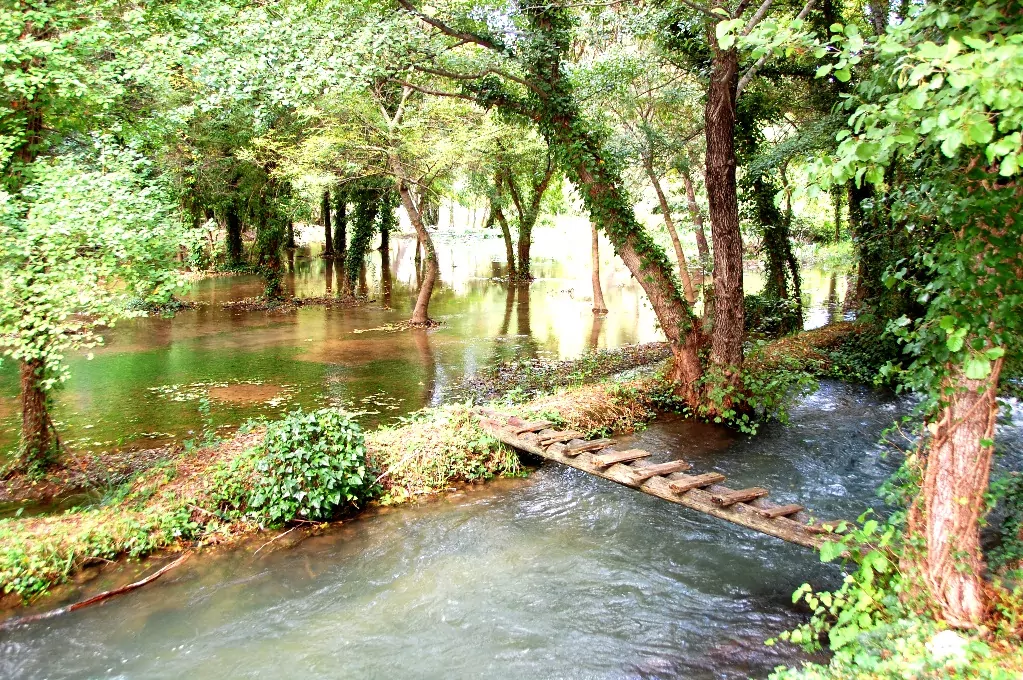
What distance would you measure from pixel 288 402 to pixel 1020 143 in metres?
12.3

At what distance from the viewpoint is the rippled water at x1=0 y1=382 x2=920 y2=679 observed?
5.54 meters

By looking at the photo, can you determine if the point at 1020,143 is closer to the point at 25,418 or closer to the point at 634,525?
the point at 634,525

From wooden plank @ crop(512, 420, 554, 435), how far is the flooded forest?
0.23 ft

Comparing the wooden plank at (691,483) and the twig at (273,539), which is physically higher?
the wooden plank at (691,483)

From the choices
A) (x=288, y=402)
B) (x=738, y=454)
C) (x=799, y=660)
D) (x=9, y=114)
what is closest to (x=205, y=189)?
(x=288, y=402)

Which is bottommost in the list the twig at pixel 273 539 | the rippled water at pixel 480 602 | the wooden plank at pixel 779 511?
the rippled water at pixel 480 602

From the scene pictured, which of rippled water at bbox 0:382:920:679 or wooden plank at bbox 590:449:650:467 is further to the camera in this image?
wooden plank at bbox 590:449:650:467

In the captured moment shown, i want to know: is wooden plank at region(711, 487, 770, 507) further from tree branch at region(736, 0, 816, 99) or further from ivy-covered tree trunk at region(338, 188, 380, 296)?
ivy-covered tree trunk at region(338, 188, 380, 296)

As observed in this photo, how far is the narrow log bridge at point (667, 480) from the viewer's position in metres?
6.09

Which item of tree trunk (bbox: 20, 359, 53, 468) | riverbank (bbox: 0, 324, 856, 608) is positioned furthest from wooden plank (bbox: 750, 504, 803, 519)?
tree trunk (bbox: 20, 359, 53, 468)

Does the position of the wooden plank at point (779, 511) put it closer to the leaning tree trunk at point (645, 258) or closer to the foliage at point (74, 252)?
the leaning tree trunk at point (645, 258)

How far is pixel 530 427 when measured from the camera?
9602mm

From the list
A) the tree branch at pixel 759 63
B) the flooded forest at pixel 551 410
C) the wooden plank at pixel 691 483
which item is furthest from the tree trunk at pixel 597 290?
the wooden plank at pixel 691 483

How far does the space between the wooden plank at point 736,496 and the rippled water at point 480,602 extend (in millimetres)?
799
